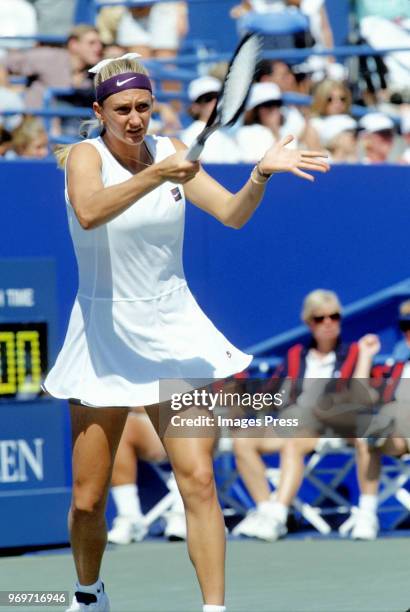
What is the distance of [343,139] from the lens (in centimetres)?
984

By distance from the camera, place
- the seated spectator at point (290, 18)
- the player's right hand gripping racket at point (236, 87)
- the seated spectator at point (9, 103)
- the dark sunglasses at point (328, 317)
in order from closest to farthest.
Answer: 1. the player's right hand gripping racket at point (236, 87)
2. the dark sunglasses at point (328, 317)
3. the seated spectator at point (9, 103)
4. the seated spectator at point (290, 18)

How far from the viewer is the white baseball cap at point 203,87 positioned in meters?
9.40

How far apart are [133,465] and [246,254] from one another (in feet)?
4.66

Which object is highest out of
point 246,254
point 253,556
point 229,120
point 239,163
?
point 229,120

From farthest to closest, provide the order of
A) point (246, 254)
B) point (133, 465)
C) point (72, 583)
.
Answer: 1. point (246, 254)
2. point (133, 465)
3. point (72, 583)

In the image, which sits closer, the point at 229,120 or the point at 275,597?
the point at 229,120

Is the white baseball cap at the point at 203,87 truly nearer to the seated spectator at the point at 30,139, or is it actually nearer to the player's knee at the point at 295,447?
the seated spectator at the point at 30,139

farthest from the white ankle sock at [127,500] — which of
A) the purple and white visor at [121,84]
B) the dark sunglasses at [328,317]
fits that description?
the purple and white visor at [121,84]

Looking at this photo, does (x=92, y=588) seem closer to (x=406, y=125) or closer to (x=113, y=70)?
(x=113, y=70)

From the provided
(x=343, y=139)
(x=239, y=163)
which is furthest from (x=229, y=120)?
(x=343, y=139)

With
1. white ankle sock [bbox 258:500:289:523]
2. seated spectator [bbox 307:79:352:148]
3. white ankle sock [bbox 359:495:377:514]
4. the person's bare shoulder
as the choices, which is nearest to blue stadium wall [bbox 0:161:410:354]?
white ankle sock [bbox 258:500:289:523]

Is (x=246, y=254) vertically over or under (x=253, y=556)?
over

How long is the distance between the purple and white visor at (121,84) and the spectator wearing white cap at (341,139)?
5.15m

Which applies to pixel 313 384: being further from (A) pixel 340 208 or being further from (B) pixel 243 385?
(A) pixel 340 208
